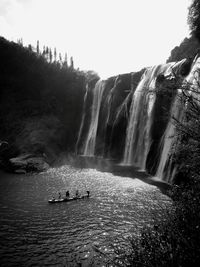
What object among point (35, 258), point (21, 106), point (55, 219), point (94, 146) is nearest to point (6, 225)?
point (55, 219)

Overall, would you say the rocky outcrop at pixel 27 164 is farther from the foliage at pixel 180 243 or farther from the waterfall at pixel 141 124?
the foliage at pixel 180 243

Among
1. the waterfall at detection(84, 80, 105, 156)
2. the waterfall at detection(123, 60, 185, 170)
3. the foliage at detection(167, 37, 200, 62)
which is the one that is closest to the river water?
the waterfall at detection(123, 60, 185, 170)

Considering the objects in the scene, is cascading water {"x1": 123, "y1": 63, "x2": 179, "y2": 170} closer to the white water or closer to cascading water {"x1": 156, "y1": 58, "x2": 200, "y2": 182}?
the white water

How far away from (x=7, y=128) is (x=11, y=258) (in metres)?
50.4

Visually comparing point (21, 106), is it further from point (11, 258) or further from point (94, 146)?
point (11, 258)

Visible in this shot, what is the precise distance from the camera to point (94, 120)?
177 feet

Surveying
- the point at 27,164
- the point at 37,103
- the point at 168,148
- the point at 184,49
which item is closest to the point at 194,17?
the point at 184,49

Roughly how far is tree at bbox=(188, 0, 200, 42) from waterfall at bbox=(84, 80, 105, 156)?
83.0 feet

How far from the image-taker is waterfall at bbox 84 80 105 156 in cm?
5000

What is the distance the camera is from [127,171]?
32.4m

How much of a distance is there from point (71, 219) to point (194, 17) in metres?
39.3

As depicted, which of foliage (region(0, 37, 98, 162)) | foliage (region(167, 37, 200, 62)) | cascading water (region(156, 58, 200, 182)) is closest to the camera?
cascading water (region(156, 58, 200, 182))

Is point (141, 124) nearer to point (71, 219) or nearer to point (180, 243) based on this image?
point (71, 219)

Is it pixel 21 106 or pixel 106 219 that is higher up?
pixel 21 106
